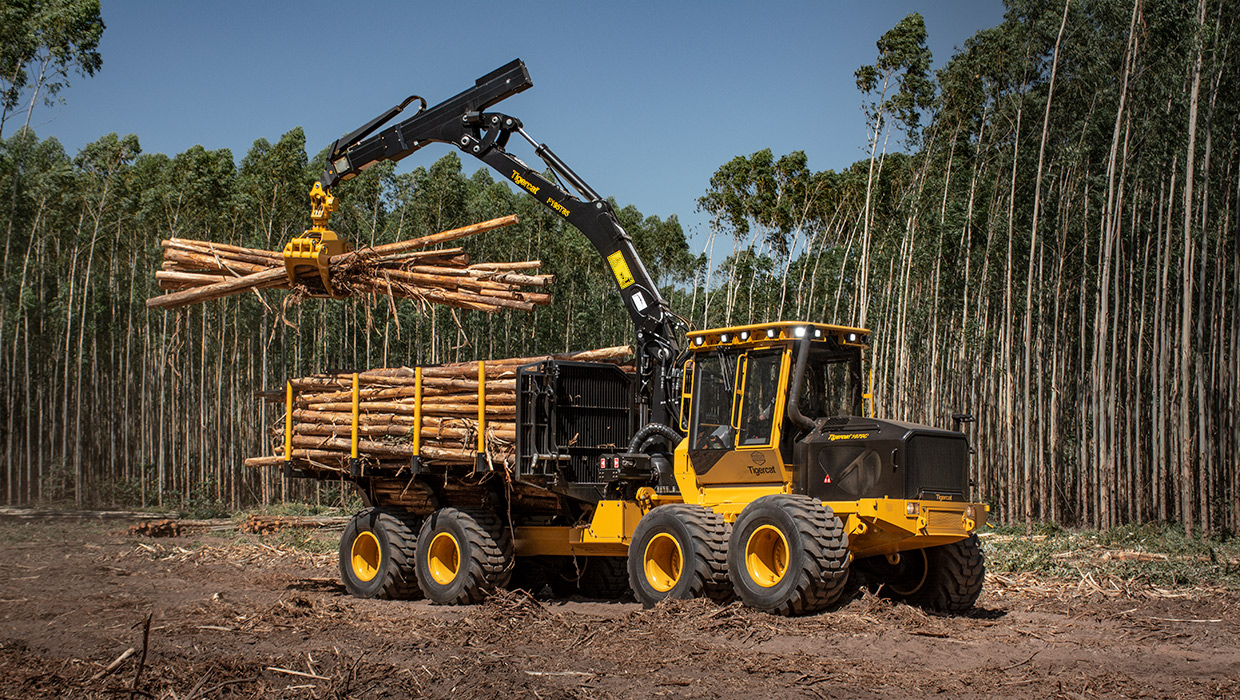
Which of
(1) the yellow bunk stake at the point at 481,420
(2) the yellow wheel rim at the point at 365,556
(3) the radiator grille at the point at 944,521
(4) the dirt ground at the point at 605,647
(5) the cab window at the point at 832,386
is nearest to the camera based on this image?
(4) the dirt ground at the point at 605,647

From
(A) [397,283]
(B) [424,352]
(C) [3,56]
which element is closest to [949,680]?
(A) [397,283]

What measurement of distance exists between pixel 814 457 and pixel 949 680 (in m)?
3.18

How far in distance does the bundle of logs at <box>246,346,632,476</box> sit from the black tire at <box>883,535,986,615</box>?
3.75 meters

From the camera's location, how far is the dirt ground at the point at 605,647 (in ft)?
20.5

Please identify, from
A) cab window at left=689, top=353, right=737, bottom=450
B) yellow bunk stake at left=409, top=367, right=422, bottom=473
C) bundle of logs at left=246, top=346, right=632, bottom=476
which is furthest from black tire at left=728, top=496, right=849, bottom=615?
yellow bunk stake at left=409, top=367, right=422, bottom=473

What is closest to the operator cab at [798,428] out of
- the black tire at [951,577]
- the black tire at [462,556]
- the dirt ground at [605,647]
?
the black tire at [951,577]

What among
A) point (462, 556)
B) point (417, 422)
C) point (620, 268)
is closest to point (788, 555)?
point (462, 556)

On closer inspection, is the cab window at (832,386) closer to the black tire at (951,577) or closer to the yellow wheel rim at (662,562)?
the black tire at (951,577)

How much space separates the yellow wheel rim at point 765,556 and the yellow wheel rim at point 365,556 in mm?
5096

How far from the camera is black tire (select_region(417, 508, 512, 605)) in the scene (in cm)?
1093

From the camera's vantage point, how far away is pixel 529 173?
11.9 meters

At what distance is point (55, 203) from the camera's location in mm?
34625

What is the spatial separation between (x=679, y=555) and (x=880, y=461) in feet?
7.00

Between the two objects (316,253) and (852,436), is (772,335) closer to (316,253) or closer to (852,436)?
(852,436)
